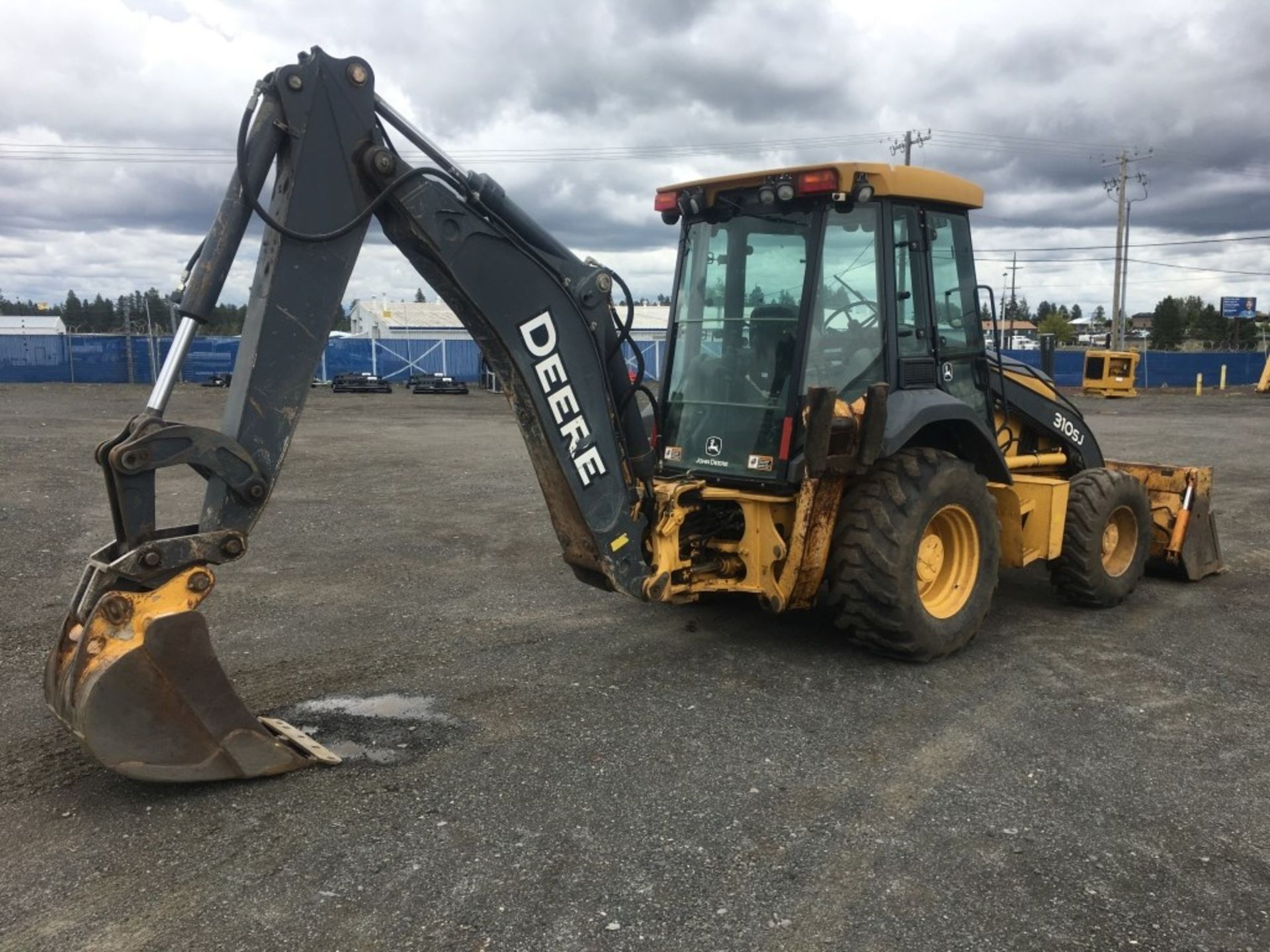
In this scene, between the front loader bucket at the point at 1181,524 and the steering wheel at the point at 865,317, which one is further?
the front loader bucket at the point at 1181,524

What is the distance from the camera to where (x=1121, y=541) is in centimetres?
684

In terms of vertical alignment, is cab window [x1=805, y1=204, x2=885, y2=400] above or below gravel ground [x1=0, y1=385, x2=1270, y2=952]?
above

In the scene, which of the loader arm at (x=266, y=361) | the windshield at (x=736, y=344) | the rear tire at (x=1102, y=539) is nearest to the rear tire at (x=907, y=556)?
the windshield at (x=736, y=344)

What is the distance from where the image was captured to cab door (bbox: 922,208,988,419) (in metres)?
5.57

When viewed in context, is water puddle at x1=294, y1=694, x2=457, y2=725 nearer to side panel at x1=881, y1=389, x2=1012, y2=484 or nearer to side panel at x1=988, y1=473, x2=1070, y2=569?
side panel at x1=881, y1=389, x2=1012, y2=484

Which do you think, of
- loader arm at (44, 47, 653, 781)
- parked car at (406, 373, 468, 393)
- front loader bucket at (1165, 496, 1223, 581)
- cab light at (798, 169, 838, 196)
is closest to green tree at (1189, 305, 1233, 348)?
parked car at (406, 373, 468, 393)

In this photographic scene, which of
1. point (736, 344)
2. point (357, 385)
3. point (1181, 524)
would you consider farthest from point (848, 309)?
point (357, 385)

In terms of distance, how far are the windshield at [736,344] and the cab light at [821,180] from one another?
0.65ft

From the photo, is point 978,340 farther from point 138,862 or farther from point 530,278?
point 138,862

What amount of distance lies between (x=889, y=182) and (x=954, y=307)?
1.06 metres

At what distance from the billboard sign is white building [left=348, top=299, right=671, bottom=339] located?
39898mm

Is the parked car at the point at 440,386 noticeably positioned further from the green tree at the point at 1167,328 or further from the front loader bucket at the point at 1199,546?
the green tree at the point at 1167,328

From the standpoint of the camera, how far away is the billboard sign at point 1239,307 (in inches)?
2493

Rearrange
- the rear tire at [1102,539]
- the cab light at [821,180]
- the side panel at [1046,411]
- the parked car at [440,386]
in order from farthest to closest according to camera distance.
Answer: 1. the parked car at [440,386]
2. the side panel at [1046,411]
3. the rear tire at [1102,539]
4. the cab light at [821,180]
